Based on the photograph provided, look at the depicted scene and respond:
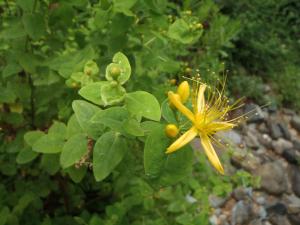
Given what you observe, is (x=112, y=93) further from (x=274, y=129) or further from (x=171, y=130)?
(x=274, y=129)

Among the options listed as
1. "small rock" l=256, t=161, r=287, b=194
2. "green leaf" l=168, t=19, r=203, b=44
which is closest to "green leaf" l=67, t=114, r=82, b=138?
"green leaf" l=168, t=19, r=203, b=44

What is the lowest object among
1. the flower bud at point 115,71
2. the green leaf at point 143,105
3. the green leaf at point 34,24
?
the green leaf at point 34,24

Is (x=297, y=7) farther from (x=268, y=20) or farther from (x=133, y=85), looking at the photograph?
(x=133, y=85)

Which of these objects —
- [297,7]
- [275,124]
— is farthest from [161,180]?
[297,7]

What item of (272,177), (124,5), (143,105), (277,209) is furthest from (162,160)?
(272,177)

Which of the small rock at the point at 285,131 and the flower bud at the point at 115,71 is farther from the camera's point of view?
the small rock at the point at 285,131

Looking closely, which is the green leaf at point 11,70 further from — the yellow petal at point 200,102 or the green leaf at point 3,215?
the yellow petal at point 200,102

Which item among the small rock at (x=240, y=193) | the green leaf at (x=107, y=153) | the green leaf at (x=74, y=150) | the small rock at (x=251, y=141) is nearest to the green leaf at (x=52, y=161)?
the green leaf at (x=74, y=150)
